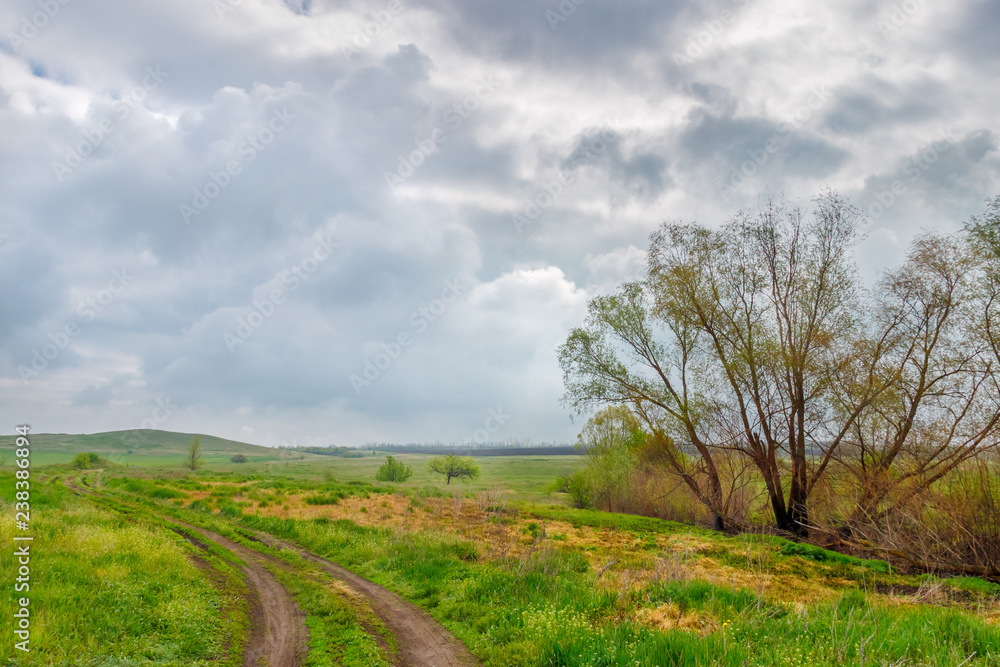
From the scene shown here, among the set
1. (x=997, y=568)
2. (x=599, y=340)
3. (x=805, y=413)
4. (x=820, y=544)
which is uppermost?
(x=599, y=340)

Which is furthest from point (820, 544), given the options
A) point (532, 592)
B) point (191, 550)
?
point (191, 550)

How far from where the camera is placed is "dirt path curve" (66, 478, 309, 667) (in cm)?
813

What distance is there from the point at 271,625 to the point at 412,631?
303cm

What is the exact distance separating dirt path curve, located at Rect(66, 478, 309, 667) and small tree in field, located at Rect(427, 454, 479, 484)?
7573cm

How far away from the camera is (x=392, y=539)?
17.0m

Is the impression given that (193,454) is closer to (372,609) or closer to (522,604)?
(372,609)

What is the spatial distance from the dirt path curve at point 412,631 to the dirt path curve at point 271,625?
1.69m

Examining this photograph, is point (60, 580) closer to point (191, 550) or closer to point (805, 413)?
point (191, 550)

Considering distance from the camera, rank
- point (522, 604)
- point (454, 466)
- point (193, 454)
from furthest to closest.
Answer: point (454, 466)
point (193, 454)
point (522, 604)

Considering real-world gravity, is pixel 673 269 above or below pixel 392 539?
above

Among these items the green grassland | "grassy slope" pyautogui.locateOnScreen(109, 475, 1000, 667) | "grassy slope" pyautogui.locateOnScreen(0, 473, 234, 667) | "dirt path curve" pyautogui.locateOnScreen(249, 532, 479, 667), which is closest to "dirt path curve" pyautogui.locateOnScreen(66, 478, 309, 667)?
the green grassland

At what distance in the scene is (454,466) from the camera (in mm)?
89000

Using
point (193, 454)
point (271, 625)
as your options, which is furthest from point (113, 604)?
point (193, 454)

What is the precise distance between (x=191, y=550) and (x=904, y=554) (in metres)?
26.7
